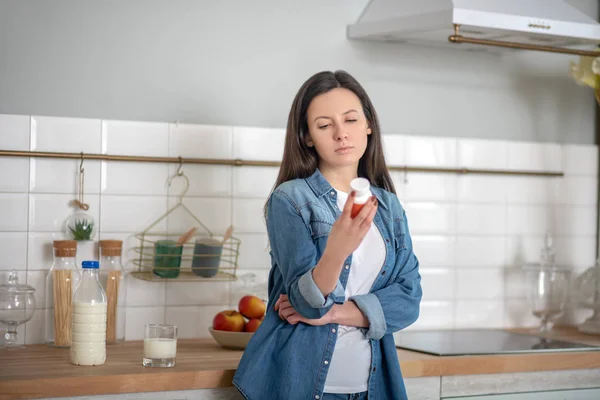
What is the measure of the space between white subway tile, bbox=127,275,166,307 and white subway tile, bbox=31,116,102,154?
38 centimetres

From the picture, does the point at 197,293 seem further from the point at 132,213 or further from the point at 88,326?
the point at 88,326

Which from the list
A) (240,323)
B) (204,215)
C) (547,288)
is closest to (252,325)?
(240,323)

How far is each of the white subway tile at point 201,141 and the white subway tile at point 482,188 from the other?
790 mm

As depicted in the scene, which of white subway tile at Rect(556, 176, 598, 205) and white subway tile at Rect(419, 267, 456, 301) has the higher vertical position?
white subway tile at Rect(556, 176, 598, 205)

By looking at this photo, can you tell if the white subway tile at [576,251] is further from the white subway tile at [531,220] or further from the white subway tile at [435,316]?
the white subway tile at [435,316]

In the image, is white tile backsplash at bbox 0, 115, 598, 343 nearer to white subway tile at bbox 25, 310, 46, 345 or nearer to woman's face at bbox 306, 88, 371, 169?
white subway tile at bbox 25, 310, 46, 345

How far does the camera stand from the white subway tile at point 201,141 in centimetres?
238

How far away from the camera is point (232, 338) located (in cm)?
215

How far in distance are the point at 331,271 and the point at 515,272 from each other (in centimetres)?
142

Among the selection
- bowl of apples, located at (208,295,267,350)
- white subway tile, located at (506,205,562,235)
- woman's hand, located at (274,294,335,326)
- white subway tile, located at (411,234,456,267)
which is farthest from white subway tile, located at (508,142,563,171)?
woman's hand, located at (274,294,335,326)

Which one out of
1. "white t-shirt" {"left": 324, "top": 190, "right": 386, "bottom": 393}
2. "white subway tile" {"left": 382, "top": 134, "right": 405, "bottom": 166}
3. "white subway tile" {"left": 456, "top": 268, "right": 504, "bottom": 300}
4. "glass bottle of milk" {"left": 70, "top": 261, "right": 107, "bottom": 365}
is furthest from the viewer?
"white subway tile" {"left": 456, "top": 268, "right": 504, "bottom": 300}

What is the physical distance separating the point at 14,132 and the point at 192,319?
2.31ft

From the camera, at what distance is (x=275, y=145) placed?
2.49 metres

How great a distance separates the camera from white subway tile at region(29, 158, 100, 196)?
7.41 feet
